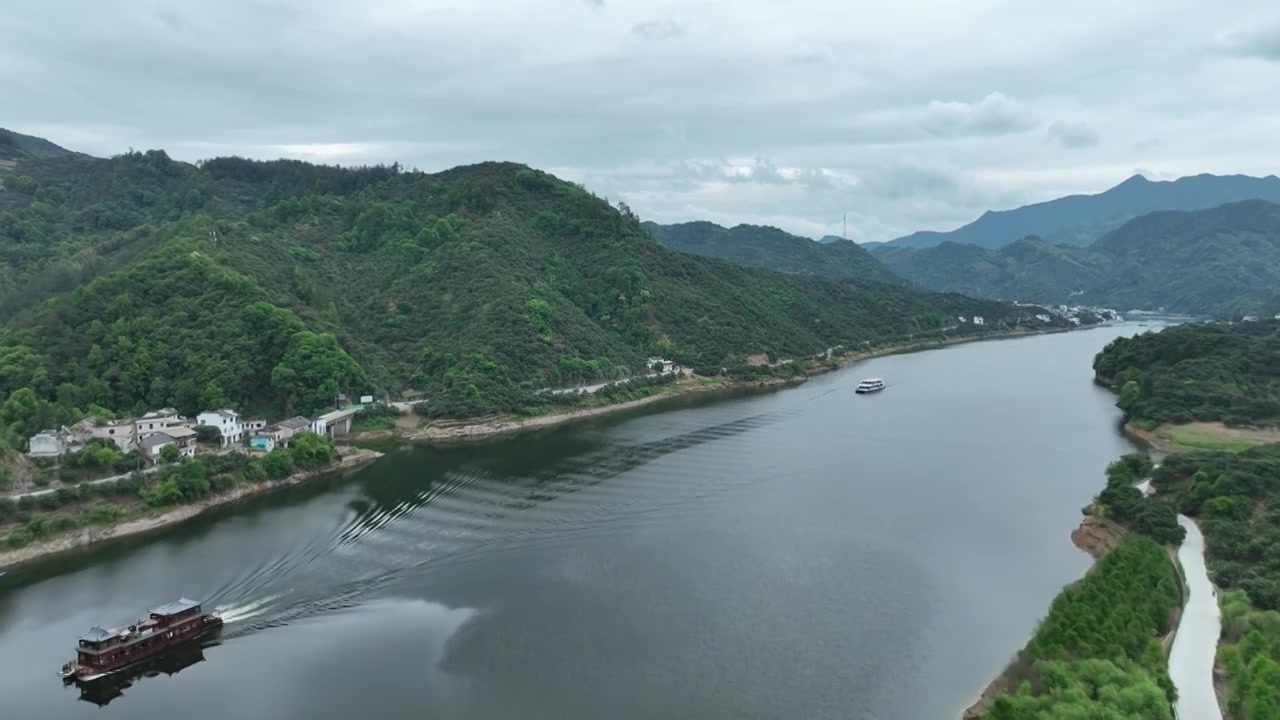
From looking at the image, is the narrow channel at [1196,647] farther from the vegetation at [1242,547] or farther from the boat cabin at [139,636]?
the boat cabin at [139,636]

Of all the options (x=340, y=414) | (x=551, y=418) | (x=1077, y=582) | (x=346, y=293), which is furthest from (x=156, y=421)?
(x=1077, y=582)

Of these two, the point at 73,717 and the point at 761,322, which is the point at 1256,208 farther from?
the point at 73,717

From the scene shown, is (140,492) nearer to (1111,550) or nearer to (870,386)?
(1111,550)

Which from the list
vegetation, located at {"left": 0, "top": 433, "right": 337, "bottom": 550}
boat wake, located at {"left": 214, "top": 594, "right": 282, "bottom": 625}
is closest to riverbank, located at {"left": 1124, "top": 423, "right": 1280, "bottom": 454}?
boat wake, located at {"left": 214, "top": 594, "right": 282, "bottom": 625}

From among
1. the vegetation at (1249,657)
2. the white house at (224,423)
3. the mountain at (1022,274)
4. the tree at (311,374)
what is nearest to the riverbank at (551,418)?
the tree at (311,374)

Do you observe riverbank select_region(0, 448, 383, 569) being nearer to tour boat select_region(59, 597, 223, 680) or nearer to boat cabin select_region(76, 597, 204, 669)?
tour boat select_region(59, 597, 223, 680)

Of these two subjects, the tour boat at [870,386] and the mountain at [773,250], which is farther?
the mountain at [773,250]

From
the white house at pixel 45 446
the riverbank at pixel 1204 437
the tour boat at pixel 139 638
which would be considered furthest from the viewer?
the riverbank at pixel 1204 437
